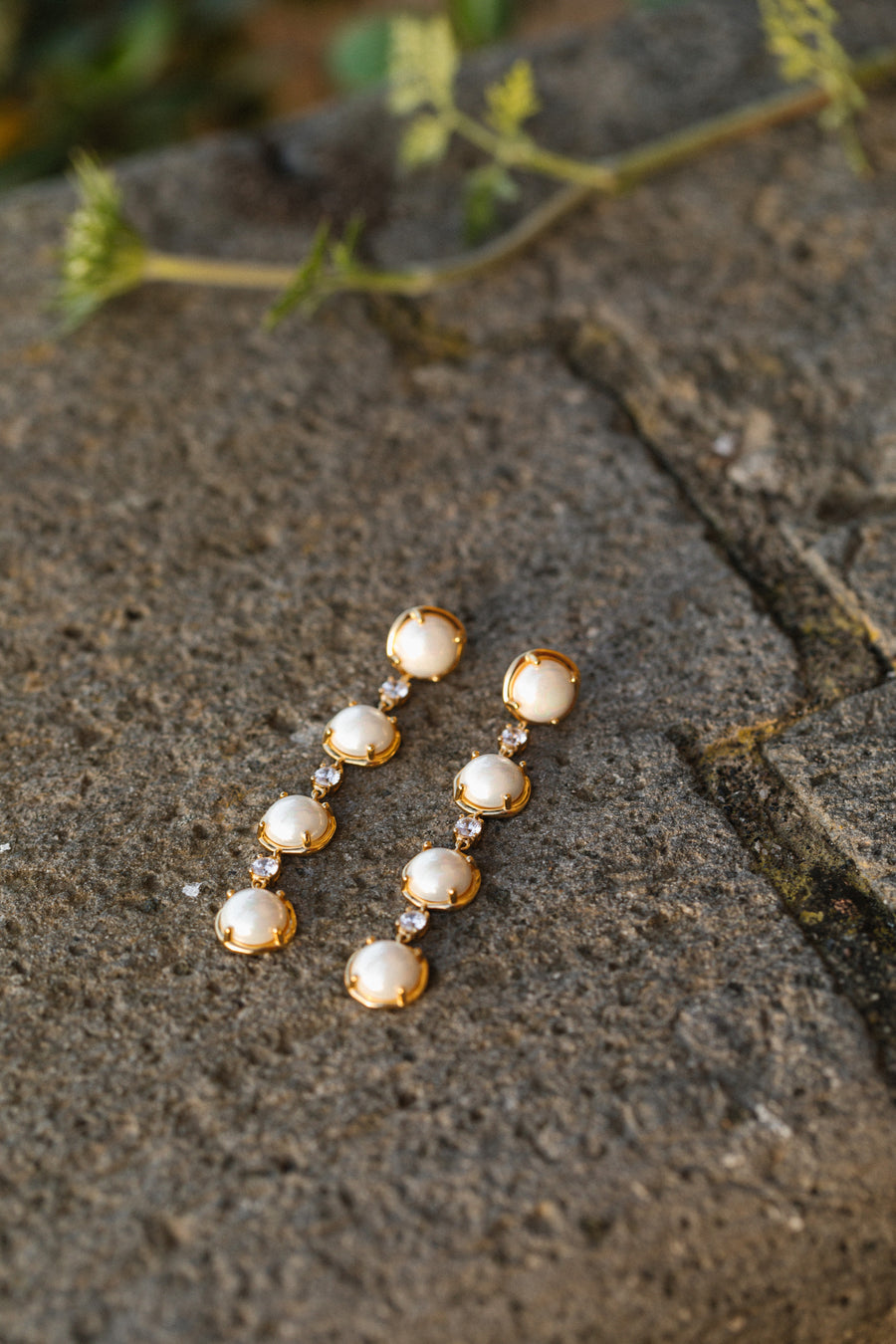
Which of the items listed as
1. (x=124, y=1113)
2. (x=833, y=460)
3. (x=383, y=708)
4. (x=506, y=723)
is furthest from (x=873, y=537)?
(x=124, y=1113)

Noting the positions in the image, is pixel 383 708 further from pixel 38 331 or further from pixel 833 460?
pixel 38 331

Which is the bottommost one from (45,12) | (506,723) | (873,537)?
(506,723)

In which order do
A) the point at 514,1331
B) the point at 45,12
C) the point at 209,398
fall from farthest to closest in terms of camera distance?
1. the point at 45,12
2. the point at 209,398
3. the point at 514,1331

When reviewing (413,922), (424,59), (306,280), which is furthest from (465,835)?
(424,59)

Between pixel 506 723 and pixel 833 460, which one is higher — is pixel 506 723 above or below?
below

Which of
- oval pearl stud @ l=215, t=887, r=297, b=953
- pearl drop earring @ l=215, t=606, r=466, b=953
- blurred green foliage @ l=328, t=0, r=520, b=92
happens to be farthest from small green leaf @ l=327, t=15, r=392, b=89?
oval pearl stud @ l=215, t=887, r=297, b=953

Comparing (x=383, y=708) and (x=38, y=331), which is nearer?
(x=383, y=708)

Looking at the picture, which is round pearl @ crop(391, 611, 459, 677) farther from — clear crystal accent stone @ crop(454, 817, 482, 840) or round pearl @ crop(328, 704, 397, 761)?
clear crystal accent stone @ crop(454, 817, 482, 840)
